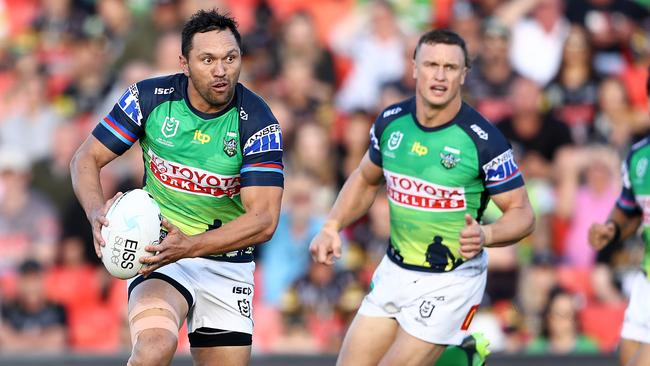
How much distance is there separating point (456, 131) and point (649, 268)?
1697mm

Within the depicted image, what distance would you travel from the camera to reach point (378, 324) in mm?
7336

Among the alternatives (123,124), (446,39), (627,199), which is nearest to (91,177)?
(123,124)

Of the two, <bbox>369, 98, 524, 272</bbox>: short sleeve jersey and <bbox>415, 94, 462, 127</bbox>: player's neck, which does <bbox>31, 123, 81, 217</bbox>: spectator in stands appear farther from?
<bbox>415, 94, 462, 127</bbox>: player's neck

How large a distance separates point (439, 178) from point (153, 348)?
82.8 inches

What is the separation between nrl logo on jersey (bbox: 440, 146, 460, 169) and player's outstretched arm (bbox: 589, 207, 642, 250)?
4.64 ft

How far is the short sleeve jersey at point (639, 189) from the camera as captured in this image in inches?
307

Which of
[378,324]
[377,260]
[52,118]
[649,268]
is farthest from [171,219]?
[52,118]

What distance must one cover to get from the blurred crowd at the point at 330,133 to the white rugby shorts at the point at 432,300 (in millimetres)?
3422

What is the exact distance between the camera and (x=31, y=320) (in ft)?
35.8

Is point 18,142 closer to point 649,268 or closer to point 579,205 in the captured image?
point 579,205

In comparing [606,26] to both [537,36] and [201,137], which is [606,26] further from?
[201,137]

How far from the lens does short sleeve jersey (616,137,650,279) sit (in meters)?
7.79

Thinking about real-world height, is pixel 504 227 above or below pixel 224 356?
above

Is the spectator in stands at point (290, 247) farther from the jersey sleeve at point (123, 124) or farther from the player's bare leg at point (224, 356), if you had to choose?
the jersey sleeve at point (123, 124)
